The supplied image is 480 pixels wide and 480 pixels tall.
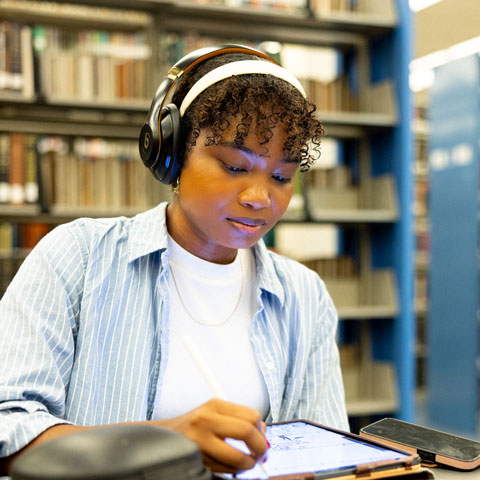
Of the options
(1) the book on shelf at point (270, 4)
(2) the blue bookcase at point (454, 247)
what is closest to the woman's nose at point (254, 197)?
Result: (1) the book on shelf at point (270, 4)

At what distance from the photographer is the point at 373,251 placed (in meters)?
3.20

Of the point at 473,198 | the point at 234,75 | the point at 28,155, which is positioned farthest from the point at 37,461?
the point at 473,198

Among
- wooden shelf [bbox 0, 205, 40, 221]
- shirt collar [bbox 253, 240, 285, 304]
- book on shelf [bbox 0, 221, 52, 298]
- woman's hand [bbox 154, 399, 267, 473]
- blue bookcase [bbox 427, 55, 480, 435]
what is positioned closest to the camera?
woman's hand [bbox 154, 399, 267, 473]

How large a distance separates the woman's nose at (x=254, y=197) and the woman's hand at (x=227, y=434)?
1.25 feet

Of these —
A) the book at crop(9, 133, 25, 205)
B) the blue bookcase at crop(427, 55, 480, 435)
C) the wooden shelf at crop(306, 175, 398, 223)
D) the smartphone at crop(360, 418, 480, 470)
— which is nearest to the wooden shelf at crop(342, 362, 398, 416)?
the wooden shelf at crop(306, 175, 398, 223)

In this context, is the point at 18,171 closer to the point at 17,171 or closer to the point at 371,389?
the point at 17,171

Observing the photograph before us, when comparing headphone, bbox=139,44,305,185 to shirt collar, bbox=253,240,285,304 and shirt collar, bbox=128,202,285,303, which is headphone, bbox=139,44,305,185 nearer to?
shirt collar, bbox=128,202,285,303

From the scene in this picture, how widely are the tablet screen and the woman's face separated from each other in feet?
0.98

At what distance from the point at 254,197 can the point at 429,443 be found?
39cm

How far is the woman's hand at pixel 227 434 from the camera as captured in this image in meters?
0.55

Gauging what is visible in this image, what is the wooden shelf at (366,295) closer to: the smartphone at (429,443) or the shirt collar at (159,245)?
the shirt collar at (159,245)

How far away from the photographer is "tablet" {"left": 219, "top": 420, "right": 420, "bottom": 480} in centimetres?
58

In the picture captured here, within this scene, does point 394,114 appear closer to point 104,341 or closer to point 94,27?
point 94,27

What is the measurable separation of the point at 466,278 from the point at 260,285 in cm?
336
